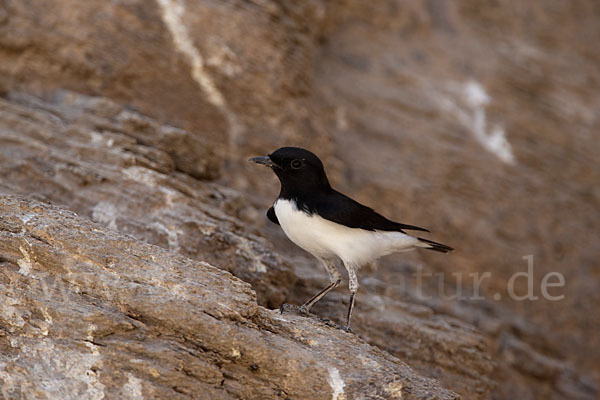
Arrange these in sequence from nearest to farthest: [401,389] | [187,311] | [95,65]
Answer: [187,311] < [401,389] < [95,65]

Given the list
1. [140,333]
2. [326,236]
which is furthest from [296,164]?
[140,333]

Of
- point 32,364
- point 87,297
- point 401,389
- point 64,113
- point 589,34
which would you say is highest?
point 589,34

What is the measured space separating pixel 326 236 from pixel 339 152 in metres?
4.89

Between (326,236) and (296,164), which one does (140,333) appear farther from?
(296,164)

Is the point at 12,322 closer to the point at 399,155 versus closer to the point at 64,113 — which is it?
the point at 64,113

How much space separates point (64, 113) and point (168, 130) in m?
1.23

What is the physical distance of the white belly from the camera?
5.73m

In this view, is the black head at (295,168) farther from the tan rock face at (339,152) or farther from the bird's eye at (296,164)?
the tan rock face at (339,152)

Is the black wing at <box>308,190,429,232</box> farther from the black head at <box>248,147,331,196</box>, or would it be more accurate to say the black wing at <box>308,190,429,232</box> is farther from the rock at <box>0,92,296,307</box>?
the rock at <box>0,92,296,307</box>

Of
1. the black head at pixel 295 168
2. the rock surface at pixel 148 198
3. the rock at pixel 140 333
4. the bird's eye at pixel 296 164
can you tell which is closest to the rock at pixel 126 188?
the rock surface at pixel 148 198

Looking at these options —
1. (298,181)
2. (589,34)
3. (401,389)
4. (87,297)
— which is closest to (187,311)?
(87,297)

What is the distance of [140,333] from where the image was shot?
4.09 metres

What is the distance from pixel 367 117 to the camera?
11.1m

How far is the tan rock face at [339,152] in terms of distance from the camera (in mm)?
6039
